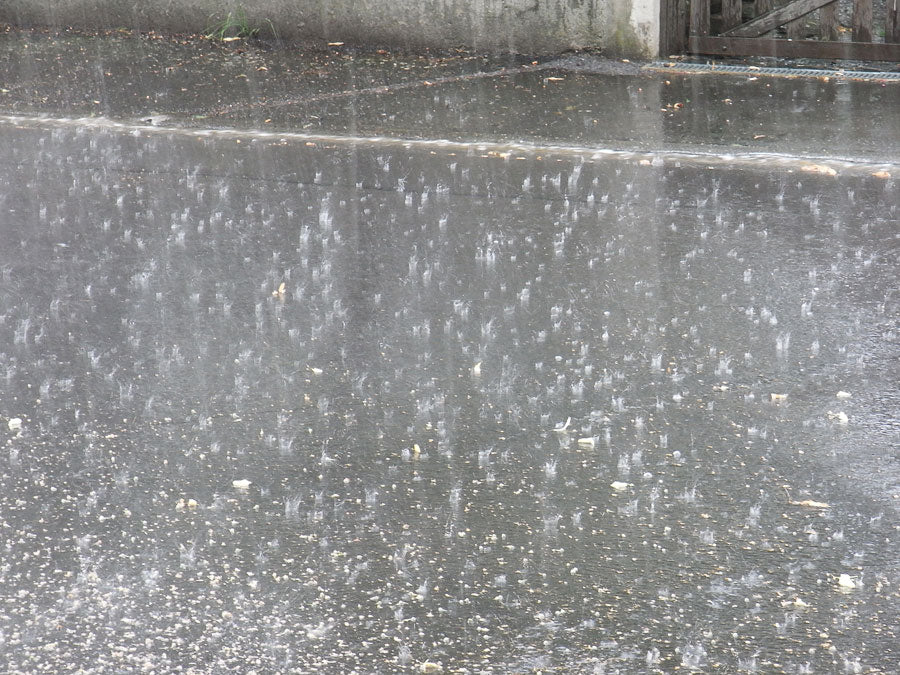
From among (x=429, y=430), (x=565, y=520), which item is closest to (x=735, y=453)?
(x=565, y=520)

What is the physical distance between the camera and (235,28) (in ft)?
32.8

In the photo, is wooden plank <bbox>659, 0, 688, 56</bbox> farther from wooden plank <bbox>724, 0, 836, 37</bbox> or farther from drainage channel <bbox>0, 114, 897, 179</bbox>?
drainage channel <bbox>0, 114, 897, 179</bbox>

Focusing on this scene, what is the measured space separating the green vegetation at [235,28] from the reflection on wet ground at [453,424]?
12.8ft

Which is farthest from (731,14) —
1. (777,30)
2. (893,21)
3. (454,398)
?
(454,398)

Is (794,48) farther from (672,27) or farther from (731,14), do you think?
(672,27)

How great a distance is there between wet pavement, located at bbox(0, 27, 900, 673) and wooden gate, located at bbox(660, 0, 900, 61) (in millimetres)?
1440

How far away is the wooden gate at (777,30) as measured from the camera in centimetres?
871

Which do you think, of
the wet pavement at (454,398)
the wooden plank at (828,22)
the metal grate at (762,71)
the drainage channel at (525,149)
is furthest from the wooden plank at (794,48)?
the drainage channel at (525,149)

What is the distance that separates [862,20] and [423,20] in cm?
352

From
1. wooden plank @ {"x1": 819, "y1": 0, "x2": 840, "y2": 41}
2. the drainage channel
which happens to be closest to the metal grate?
wooden plank @ {"x1": 819, "y1": 0, "x2": 840, "y2": 41}

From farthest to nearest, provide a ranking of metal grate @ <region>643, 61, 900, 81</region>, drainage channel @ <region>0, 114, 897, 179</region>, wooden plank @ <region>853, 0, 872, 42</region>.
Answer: wooden plank @ <region>853, 0, 872, 42</region> → metal grate @ <region>643, 61, 900, 81</region> → drainage channel @ <region>0, 114, 897, 179</region>

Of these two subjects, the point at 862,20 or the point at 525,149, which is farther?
the point at 862,20

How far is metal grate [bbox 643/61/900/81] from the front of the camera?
8500 millimetres

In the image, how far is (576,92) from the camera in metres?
8.27
